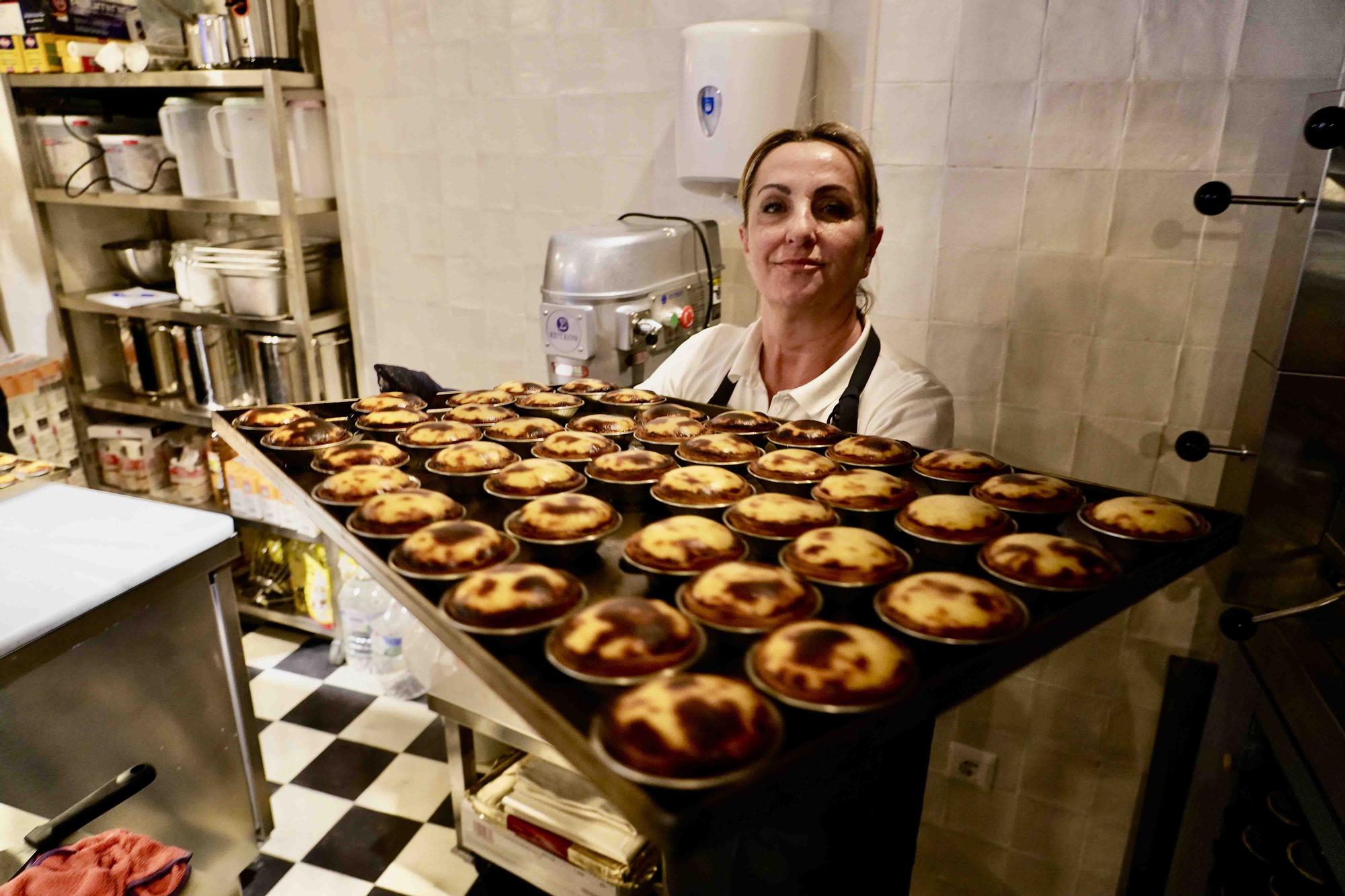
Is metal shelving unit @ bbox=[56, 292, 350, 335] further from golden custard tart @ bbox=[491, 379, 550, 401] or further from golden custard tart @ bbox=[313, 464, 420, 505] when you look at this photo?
golden custard tart @ bbox=[313, 464, 420, 505]

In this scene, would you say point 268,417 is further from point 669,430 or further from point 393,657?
point 393,657

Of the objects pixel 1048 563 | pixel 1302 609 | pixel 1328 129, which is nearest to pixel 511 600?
pixel 1048 563

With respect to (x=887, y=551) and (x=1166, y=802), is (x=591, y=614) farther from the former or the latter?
(x=1166, y=802)

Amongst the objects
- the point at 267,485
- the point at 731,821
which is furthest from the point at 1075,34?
the point at 267,485

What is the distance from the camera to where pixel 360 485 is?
1.25 meters

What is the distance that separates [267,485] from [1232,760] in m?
2.98

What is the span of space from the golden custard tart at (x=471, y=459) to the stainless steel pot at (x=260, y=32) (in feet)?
6.76

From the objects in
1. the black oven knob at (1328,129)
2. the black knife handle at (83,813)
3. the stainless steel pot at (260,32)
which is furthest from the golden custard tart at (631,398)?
the stainless steel pot at (260,32)

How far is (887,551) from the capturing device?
1032mm

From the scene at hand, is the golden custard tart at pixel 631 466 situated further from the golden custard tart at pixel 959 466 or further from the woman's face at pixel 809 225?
the woman's face at pixel 809 225

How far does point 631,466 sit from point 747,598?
45cm

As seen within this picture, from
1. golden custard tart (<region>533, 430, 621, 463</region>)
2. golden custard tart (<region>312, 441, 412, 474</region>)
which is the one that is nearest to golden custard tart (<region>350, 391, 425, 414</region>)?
golden custard tart (<region>312, 441, 412, 474</region>)

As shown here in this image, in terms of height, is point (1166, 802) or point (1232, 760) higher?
point (1232, 760)

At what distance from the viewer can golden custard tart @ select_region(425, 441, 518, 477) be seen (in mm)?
1349
